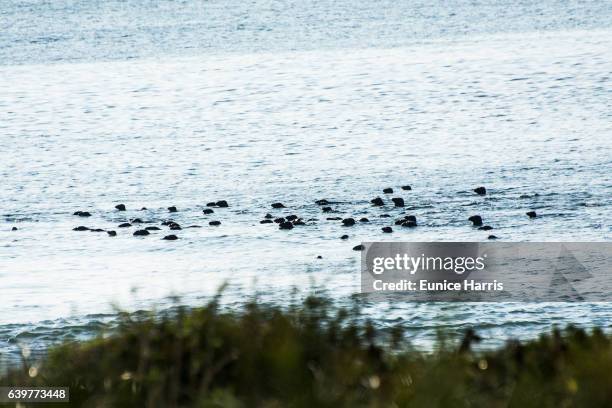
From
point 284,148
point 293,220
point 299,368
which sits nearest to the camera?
point 299,368

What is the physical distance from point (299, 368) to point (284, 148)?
194 feet

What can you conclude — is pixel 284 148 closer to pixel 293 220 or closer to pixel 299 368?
pixel 293 220

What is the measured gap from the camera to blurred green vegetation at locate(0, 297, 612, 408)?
6.79 m

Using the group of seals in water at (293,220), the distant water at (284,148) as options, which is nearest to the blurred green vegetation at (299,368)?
the distant water at (284,148)

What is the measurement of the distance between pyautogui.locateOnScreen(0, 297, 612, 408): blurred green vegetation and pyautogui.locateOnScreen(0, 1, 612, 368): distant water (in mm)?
407

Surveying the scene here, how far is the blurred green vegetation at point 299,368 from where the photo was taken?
679cm

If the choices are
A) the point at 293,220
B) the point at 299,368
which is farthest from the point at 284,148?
the point at 299,368

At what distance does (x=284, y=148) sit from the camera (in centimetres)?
6612

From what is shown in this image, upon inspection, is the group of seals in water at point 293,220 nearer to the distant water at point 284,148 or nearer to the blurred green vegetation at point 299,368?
the distant water at point 284,148

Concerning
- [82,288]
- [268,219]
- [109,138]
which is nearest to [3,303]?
[82,288]

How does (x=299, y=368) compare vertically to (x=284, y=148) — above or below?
below

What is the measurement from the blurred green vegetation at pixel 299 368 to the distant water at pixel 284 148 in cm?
41

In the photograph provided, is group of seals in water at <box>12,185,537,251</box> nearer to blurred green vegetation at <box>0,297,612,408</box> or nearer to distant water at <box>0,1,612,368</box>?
distant water at <box>0,1,612,368</box>

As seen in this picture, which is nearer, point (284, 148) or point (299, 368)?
point (299, 368)
